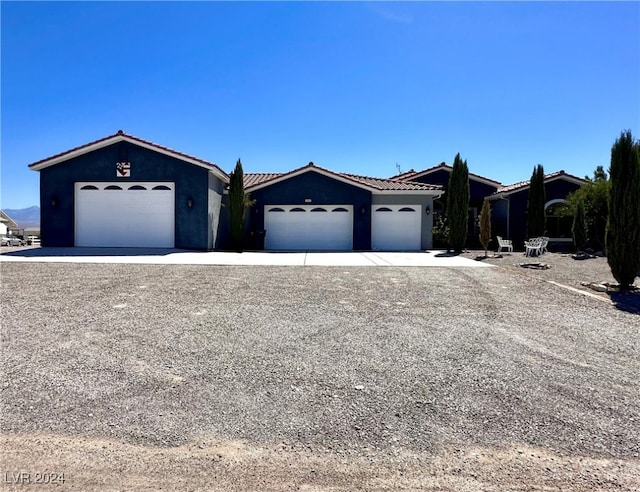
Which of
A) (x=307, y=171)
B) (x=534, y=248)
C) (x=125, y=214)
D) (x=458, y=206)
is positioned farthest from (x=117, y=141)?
(x=534, y=248)

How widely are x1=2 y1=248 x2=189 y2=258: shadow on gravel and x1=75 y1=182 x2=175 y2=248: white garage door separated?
2.38 feet

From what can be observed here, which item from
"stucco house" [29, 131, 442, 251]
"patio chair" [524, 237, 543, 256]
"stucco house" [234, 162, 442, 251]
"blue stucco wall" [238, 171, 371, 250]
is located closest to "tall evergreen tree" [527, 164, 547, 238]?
"patio chair" [524, 237, 543, 256]

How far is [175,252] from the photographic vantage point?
14.6 meters

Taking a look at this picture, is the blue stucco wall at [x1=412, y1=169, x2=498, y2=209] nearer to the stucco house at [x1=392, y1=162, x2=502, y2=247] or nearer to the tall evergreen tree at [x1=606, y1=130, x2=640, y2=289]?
the stucco house at [x1=392, y1=162, x2=502, y2=247]

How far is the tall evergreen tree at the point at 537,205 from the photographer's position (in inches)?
780

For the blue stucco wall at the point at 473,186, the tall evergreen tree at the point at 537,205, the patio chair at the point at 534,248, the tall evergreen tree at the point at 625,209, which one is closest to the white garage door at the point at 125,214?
the tall evergreen tree at the point at 625,209

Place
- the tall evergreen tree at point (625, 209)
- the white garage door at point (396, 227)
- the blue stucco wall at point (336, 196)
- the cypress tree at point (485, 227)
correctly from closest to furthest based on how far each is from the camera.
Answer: the tall evergreen tree at point (625, 209) < the cypress tree at point (485, 227) < the blue stucco wall at point (336, 196) < the white garage door at point (396, 227)

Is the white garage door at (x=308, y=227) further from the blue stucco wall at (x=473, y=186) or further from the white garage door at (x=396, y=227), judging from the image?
the blue stucco wall at (x=473, y=186)

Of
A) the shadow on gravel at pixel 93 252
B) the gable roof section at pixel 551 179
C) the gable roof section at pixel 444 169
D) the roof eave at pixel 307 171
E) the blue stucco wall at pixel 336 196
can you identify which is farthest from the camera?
the gable roof section at pixel 444 169

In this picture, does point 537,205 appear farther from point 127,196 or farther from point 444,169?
point 127,196

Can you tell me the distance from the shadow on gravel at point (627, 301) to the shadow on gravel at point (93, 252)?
13515 millimetres

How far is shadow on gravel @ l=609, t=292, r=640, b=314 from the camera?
6602 mm

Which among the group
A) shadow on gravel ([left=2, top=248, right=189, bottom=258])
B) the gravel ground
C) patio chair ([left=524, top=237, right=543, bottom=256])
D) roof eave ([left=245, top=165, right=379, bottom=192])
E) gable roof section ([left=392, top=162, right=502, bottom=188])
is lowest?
the gravel ground

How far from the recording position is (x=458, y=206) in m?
18.0
